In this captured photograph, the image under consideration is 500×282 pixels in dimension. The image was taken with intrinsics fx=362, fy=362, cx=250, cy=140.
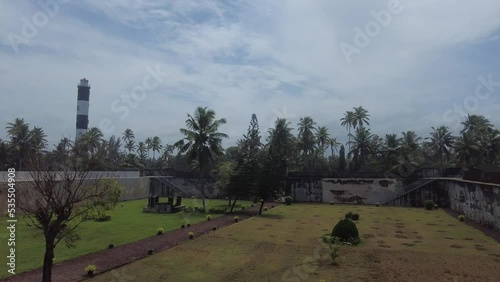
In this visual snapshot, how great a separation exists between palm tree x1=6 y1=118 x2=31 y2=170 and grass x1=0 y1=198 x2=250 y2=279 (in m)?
30.6

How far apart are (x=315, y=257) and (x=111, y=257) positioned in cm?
1000

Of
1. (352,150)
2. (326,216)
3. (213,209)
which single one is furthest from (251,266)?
(352,150)

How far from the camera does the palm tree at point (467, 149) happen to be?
53844 mm

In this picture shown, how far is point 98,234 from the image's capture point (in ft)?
77.7

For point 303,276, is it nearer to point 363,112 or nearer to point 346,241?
point 346,241

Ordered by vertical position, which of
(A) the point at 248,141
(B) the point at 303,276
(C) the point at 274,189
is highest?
(A) the point at 248,141

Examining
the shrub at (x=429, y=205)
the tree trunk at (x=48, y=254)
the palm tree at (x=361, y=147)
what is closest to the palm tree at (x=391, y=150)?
the palm tree at (x=361, y=147)

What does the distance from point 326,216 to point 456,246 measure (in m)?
14.2

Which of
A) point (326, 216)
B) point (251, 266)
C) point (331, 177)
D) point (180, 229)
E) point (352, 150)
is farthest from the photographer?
point (352, 150)

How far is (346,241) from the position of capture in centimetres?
2158

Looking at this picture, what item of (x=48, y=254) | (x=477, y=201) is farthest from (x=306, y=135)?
(x=48, y=254)

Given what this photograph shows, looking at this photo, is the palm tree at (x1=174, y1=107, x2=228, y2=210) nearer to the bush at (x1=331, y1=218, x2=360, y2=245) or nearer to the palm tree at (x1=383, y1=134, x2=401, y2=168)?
the bush at (x1=331, y1=218, x2=360, y2=245)

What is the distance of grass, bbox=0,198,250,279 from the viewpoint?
17312mm

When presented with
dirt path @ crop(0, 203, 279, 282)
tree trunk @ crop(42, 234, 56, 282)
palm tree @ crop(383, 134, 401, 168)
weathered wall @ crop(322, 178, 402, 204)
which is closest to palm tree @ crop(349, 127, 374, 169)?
palm tree @ crop(383, 134, 401, 168)
